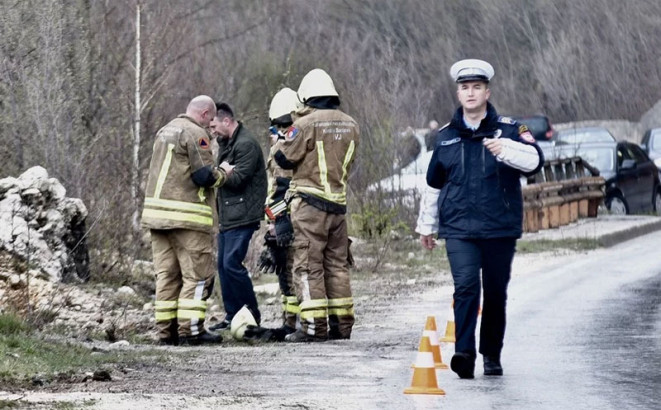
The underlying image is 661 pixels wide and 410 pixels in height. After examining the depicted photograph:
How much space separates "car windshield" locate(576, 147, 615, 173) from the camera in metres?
32.0

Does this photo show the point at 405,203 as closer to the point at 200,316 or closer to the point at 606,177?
the point at 606,177

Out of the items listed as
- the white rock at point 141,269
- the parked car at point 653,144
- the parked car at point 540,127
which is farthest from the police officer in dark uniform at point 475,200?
the parked car at point 540,127

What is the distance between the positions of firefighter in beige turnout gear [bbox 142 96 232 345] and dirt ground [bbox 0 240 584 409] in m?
0.41

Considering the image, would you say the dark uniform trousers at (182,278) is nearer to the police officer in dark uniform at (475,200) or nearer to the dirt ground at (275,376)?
the dirt ground at (275,376)

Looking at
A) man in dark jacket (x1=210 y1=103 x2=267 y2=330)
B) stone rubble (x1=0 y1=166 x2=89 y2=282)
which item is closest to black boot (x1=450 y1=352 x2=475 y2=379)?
man in dark jacket (x1=210 y1=103 x2=267 y2=330)

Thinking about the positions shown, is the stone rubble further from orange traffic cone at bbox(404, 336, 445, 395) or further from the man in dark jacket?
orange traffic cone at bbox(404, 336, 445, 395)

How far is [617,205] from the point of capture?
32.1 metres

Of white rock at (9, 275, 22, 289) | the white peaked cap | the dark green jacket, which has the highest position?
the white peaked cap

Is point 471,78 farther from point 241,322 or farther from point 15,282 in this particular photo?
point 15,282

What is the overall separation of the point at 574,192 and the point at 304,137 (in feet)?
56.1

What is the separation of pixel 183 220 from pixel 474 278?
323 centimetres

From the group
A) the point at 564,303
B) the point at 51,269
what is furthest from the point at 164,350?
the point at 564,303

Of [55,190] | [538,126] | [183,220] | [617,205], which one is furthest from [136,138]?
[538,126]

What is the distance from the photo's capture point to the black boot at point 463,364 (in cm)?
1016
